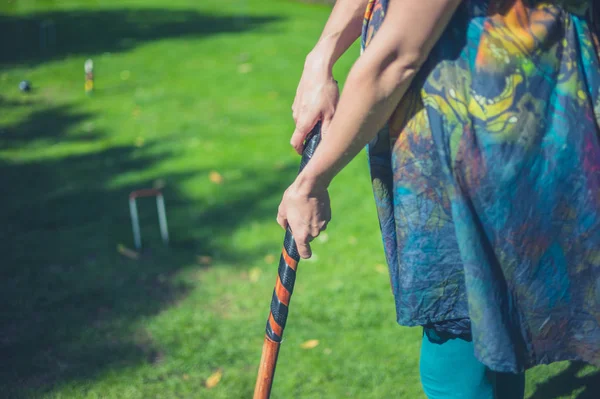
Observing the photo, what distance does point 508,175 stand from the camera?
1.44 metres

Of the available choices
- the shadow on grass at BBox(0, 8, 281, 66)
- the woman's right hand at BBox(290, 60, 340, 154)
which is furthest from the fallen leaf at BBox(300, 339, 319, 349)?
the shadow on grass at BBox(0, 8, 281, 66)

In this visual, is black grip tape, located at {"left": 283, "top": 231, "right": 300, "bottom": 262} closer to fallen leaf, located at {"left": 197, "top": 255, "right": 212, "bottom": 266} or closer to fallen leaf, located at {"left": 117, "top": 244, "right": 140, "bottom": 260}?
fallen leaf, located at {"left": 197, "top": 255, "right": 212, "bottom": 266}

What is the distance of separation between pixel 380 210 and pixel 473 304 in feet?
1.06

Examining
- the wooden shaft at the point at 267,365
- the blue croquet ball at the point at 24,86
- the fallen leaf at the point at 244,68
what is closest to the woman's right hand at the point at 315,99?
the wooden shaft at the point at 267,365

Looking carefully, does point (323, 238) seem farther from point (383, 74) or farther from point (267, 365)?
point (383, 74)

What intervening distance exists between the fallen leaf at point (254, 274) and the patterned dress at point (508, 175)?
2232mm

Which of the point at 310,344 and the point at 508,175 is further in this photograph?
the point at 310,344

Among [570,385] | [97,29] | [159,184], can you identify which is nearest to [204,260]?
[159,184]

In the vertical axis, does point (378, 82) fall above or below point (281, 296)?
above

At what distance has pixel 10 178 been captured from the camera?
5.09m

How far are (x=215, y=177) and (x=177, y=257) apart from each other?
123cm

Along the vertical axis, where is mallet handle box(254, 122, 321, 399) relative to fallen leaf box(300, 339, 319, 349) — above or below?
above

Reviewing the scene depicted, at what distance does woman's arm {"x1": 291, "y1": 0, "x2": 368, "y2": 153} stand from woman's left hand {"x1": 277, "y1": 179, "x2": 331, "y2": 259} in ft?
0.73

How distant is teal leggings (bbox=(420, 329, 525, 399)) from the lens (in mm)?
1739
